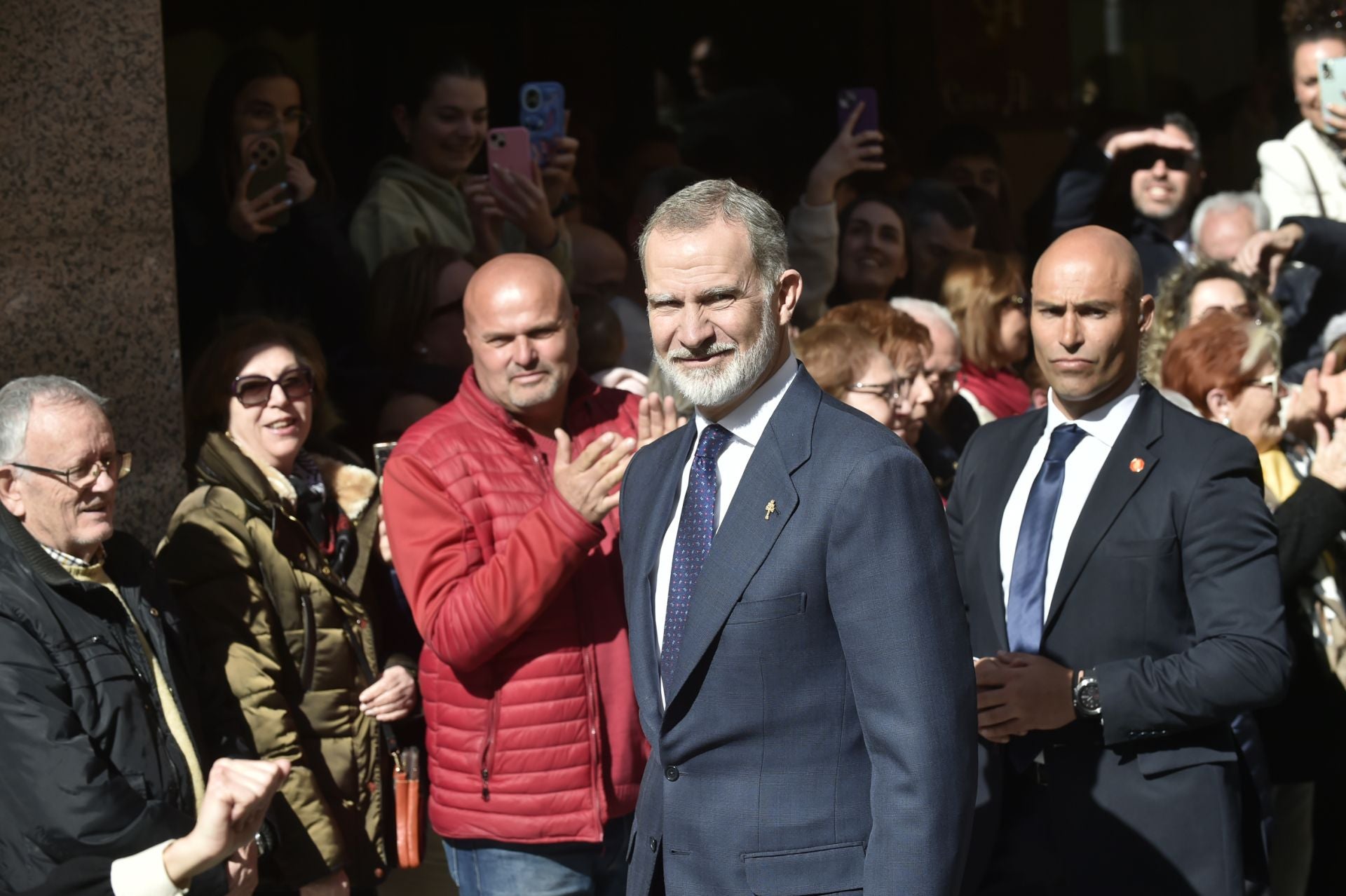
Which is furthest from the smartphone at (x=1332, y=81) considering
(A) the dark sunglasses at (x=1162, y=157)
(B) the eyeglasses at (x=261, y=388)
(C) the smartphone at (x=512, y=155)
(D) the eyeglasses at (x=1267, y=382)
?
(B) the eyeglasses at (x=261, y=388)

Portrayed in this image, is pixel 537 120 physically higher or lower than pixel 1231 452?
higher

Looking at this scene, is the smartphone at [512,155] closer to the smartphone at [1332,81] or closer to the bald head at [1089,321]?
the bald head at [1089,321]

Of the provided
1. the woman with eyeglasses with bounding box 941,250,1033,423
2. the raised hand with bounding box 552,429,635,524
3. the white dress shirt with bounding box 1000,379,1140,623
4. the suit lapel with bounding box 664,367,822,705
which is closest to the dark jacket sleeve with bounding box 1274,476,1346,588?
the white dress shirt with bounding box 1000,379,1140,623

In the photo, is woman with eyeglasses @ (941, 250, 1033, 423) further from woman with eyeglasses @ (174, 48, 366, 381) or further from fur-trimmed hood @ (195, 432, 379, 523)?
fur-trimmed hood @ (195, 432, 379, 523)

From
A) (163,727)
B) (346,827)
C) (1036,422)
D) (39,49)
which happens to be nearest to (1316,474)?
(1036,422)

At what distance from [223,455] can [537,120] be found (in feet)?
7.29

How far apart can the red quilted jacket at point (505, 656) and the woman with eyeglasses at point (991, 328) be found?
2431 millimetres

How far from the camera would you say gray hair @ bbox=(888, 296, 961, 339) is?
571cm

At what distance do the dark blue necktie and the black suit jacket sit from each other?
5 centimetres

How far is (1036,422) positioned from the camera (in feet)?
13.1

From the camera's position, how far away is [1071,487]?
3797 millimetres

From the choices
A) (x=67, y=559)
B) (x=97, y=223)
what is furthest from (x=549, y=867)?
(x=97, y=223)

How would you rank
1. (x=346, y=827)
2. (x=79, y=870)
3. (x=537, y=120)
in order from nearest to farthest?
(x=79, y=870)
(x=346, y=827)
(x=537, y=120)

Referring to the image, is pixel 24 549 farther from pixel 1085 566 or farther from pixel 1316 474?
pixel 1316 474
